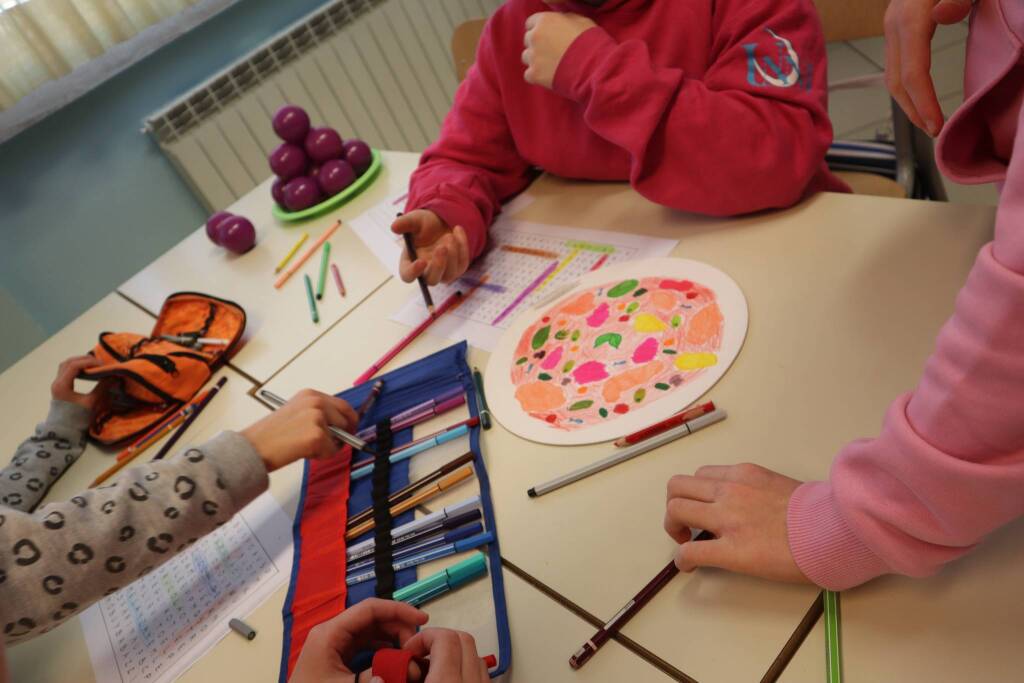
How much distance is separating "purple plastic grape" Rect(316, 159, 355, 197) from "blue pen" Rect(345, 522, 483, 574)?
1000mm

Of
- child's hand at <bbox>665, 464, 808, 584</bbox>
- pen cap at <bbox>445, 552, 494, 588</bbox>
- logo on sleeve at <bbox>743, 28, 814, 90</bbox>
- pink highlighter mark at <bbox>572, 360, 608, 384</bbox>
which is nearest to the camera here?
child's hand at <bbox>665, 464, 808, 584</bbox>

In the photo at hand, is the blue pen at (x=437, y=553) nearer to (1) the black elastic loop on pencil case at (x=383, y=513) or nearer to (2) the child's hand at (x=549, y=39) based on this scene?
(1) the black elastic loop on pencil case at (x=383, y=513)

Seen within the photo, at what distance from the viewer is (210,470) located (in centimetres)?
74

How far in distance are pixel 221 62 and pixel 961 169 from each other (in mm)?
2232

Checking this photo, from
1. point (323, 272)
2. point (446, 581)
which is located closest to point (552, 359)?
point (446, 581)

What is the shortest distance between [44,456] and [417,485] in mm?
720

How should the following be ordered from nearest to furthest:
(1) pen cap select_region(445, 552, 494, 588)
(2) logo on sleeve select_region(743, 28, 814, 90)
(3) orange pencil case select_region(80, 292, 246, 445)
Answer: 1. (1) pen cap select_region(445, 552, 494, 588)
2. (2) logo on sleeve select_region(743, 28, 814, 90)
3. (3) orange pencil case select_region(80, 292, 246, 445)

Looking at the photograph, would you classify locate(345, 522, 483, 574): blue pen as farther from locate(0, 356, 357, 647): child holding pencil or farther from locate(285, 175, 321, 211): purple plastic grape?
locate(285, 175, 321, 211): purple plastic grape

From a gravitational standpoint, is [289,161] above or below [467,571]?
above

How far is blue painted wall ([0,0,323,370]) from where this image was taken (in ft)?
6.12

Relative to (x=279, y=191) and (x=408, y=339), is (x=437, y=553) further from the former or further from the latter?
(x=279, y=191)

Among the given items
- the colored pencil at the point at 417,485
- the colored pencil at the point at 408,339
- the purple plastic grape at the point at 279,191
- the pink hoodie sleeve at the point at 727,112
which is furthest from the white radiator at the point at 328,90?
the colored pencil at the point at 417,485

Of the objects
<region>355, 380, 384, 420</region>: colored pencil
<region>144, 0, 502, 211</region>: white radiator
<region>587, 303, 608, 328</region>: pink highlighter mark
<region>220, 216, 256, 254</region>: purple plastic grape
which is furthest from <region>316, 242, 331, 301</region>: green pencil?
<region>144, 0, 502, 211</region>: white radiator

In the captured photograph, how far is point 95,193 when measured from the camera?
197cm
